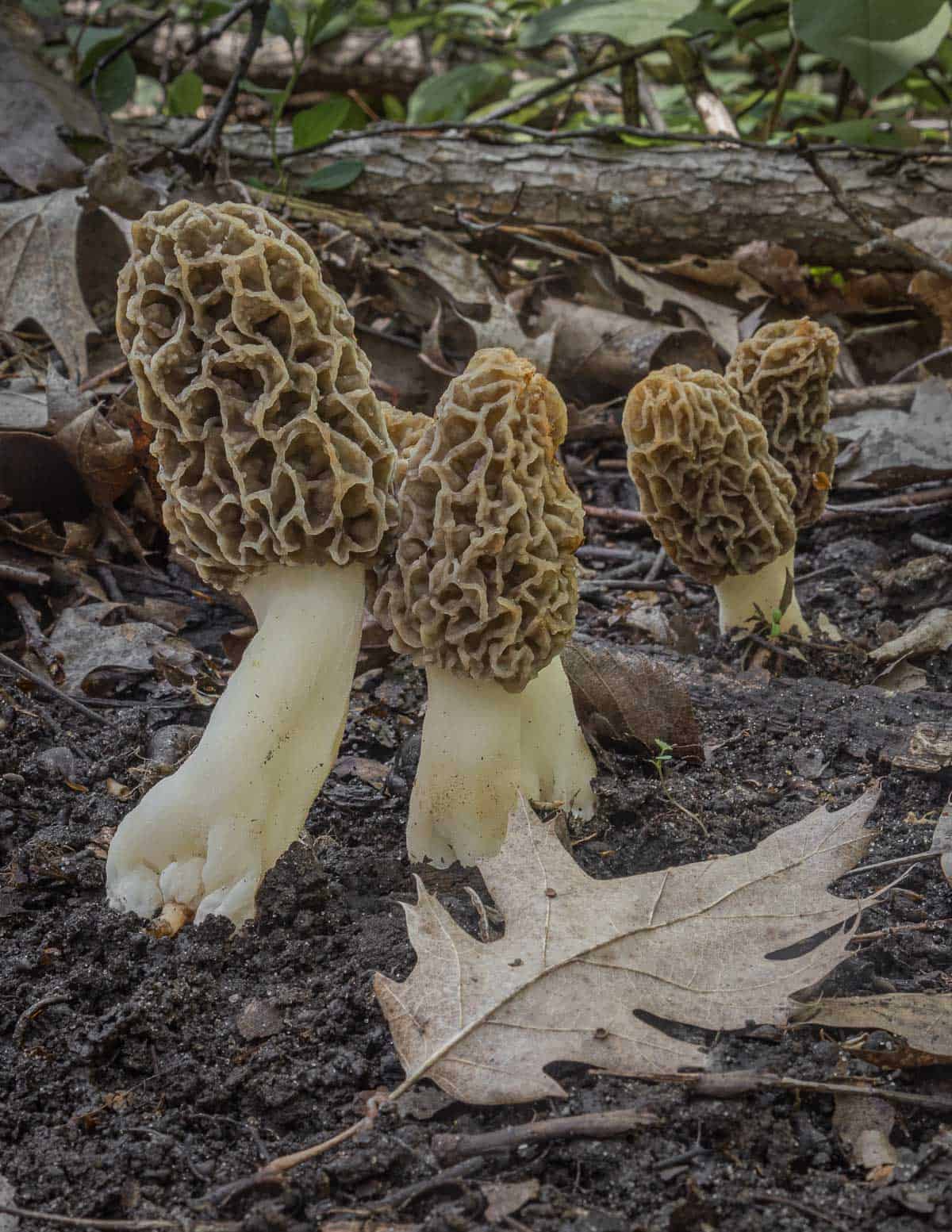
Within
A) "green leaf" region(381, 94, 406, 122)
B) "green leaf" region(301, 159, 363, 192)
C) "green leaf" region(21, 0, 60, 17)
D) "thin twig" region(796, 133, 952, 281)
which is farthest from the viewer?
"green leaf" region(381, 94, 406, 122)

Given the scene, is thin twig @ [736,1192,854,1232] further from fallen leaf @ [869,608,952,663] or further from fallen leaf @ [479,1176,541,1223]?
fallen leaf @ [869,608,952,663]

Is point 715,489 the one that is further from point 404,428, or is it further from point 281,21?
point 281,21

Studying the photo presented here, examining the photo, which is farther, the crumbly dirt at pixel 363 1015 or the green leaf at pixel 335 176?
the green leaf at pixel 335 176

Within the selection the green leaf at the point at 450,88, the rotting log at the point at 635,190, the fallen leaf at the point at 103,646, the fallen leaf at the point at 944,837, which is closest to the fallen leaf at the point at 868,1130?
the fallen leaf at the point at 944,837

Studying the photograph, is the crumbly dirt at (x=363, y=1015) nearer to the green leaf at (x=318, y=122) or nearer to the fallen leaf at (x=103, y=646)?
the fallen leaf at (x=103, y=646)

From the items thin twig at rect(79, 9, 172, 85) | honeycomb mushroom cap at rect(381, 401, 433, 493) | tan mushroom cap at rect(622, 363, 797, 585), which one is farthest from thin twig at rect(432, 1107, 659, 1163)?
thin twig at rect(79, 9, 172, 85)
